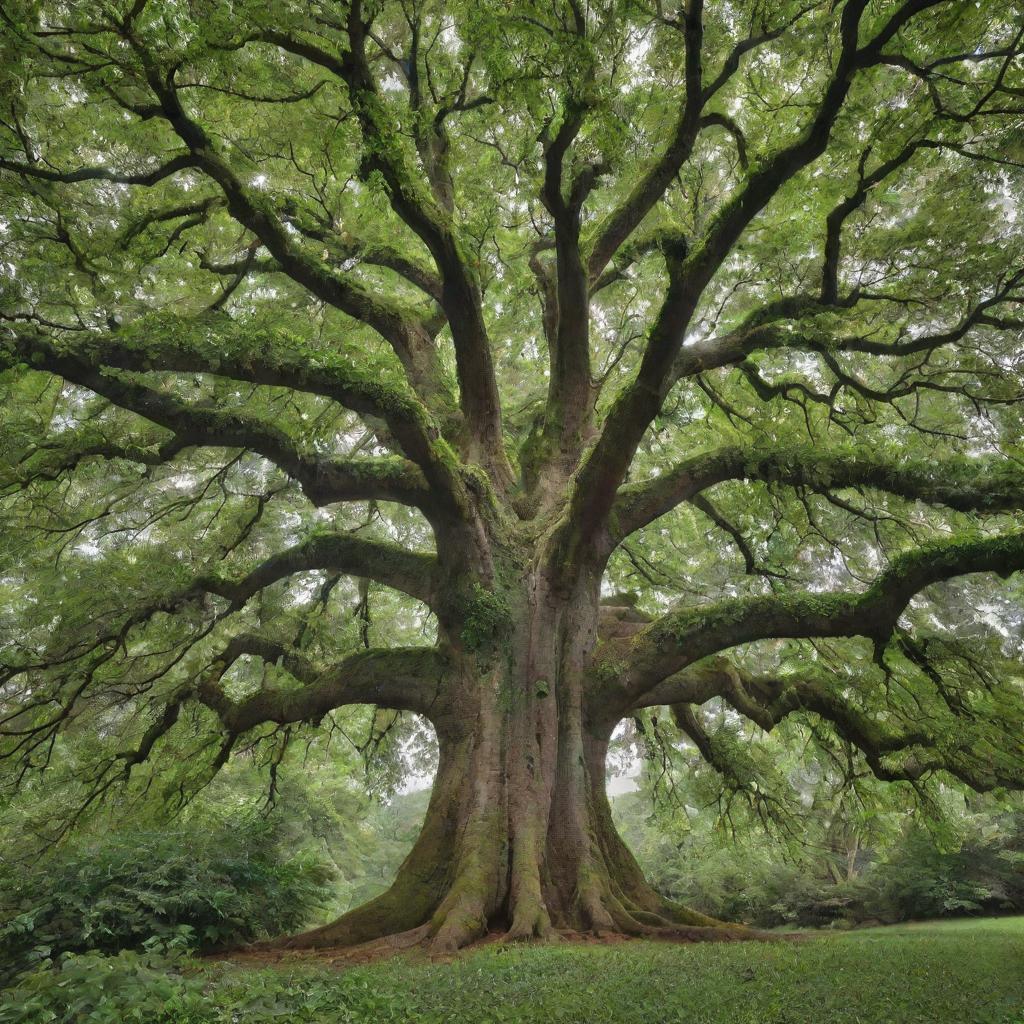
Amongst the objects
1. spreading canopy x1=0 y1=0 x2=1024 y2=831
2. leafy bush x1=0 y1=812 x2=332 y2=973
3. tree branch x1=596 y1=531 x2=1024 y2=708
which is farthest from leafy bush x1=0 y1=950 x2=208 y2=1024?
tree branch x1=596 y1=531 x2=1024 y2=708

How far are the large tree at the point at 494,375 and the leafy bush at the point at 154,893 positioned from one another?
2.83 ft

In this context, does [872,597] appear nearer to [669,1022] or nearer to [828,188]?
[828,188]

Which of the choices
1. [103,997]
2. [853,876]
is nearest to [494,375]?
[103,997]

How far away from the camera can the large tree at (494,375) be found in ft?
20.1

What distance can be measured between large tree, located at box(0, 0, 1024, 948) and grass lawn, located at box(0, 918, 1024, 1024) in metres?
1.48

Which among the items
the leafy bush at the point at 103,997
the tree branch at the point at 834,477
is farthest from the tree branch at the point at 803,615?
the leafy bush at the point at 103,997

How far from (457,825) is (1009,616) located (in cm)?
1756

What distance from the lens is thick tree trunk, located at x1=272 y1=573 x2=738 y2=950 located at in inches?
240

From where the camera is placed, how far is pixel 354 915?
6.45 metres

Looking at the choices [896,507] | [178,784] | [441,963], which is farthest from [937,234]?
[178,784]

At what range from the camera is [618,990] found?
353 centimetres

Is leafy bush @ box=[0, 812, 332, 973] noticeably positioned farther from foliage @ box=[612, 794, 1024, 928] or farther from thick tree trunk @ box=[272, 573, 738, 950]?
foliage @ box=[612, 794, 1024, 928]

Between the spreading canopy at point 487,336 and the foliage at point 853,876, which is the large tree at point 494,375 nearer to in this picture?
the spreading canopy at point 487,336

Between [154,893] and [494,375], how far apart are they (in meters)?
6.45
